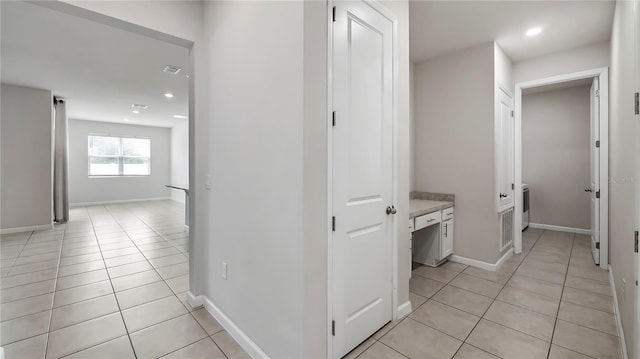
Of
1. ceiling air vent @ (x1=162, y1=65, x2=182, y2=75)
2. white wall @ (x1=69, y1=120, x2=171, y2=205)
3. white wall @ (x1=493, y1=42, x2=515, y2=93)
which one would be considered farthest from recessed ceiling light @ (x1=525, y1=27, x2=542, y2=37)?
white wall @ (x1=69, y1=120, x2=171, y2=205)

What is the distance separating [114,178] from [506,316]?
10424 millimetres

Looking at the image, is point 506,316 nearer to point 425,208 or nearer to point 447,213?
point 425,208

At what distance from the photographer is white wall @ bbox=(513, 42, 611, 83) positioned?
3227 mm

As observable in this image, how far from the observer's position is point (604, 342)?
1881mm

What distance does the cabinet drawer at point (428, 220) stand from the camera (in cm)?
280

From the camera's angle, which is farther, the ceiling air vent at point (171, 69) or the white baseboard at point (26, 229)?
the white baseboard at point (26, 229)

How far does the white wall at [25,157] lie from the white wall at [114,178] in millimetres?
3359

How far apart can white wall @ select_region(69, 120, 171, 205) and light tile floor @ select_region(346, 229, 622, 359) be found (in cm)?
937

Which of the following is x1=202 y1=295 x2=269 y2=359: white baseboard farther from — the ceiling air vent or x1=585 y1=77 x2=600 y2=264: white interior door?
x1=585 y1=77 x2=600 y2=264: white interior door

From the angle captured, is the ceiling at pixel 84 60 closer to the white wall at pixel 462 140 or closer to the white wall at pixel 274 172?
the white wall at pixel 274 172

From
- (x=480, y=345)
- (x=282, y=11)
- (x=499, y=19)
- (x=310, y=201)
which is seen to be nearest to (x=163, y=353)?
(x=310, y=201)

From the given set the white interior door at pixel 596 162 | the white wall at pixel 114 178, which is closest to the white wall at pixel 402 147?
the white interior door at pixel 596 162

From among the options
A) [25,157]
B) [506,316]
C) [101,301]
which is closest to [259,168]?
[101,301]

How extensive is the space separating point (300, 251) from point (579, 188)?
19.8 feet
